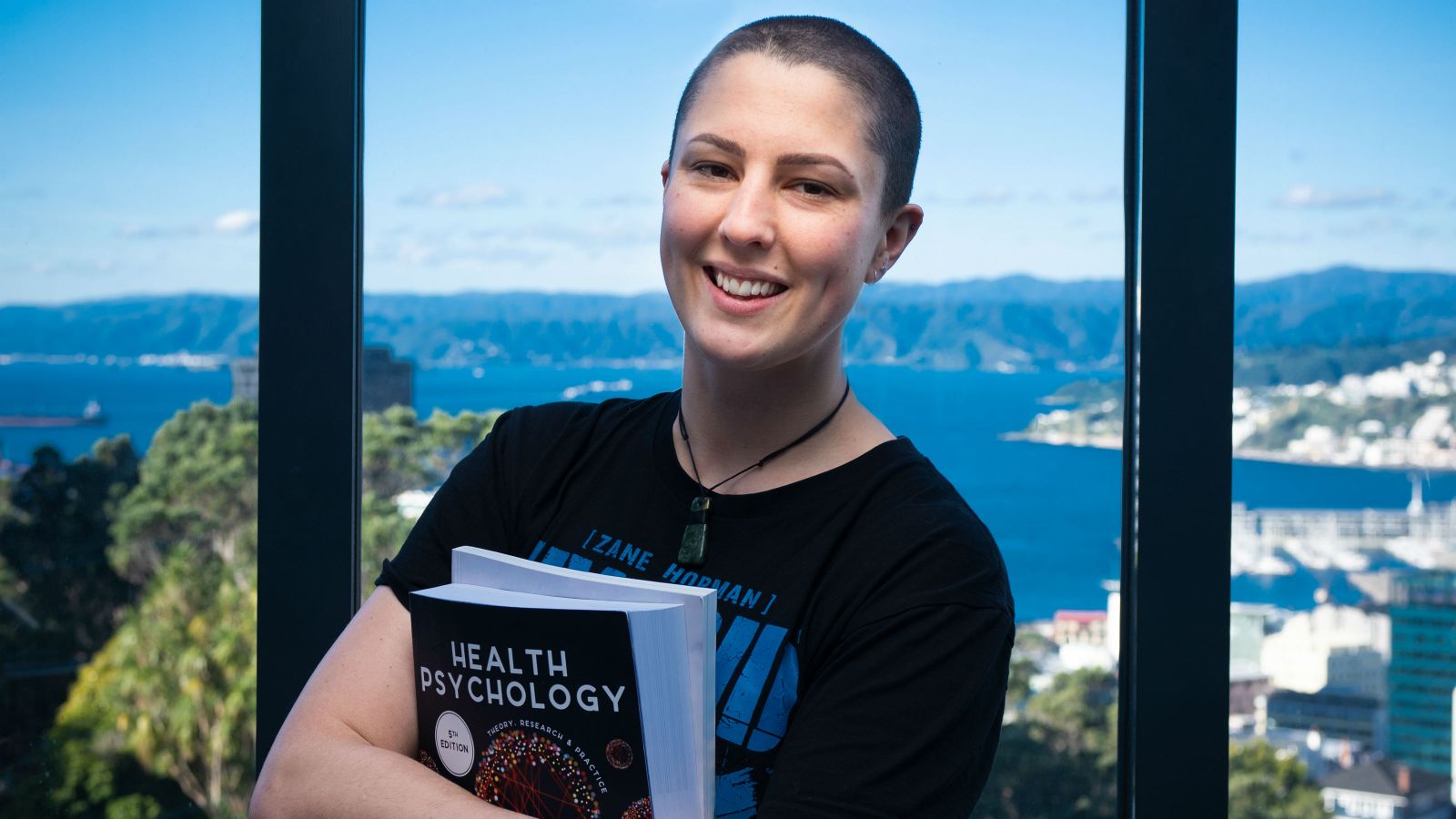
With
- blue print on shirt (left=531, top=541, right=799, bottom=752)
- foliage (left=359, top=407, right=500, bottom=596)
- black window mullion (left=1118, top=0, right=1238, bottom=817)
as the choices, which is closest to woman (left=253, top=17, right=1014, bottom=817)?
blue print on shirt (left=531, top=541, right=799, bottom=752)

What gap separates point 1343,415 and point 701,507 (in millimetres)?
1229

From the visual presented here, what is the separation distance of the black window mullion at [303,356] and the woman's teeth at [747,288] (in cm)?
97

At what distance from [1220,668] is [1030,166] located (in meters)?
0.81

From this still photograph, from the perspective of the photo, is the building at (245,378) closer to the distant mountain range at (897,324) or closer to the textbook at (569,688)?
the distant mountain range at (897,324)

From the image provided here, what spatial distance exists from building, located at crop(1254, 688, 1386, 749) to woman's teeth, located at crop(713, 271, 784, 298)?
3.94ft

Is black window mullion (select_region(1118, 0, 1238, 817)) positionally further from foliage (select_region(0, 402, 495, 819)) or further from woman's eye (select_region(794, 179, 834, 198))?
foliage (select_region(0, 402, 495, 819))

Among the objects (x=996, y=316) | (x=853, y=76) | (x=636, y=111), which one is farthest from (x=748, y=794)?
(x=636, y=111)

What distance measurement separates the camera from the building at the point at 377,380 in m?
1.88

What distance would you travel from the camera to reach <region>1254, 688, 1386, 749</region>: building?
1732mm

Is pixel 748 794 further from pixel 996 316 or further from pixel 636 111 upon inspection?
pixel 636 111

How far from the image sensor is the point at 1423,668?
1744mm

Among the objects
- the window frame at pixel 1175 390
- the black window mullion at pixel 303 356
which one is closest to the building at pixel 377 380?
the black window mullion at pixel 303 356

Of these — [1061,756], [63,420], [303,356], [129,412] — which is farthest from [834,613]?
[63,420]

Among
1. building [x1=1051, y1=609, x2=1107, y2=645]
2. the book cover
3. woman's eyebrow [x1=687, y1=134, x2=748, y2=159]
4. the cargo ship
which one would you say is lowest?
building [x1=1051, y1=609, x2=1107, y2=645]
